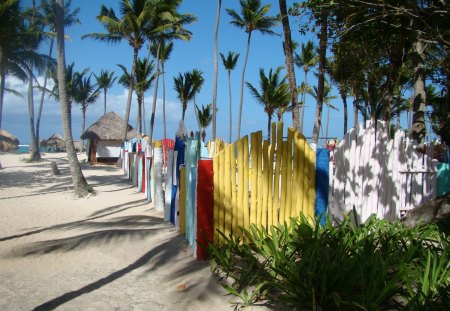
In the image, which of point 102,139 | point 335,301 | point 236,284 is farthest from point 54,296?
point 102,139

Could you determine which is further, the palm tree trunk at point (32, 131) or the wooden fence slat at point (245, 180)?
the palm tree trunk at point (32, 131)

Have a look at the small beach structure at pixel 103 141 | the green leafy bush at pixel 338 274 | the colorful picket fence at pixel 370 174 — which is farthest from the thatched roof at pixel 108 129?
the green leafy bush at pixel 338 274

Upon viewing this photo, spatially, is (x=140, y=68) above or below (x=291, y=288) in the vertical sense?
above

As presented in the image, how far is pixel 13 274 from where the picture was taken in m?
4.11

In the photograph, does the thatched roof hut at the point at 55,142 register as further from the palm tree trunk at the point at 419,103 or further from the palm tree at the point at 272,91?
the palm tree trunk at the point at 419,103

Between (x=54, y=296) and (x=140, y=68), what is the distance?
114 ft

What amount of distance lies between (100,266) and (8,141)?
5029cm

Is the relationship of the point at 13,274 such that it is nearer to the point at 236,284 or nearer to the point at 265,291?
the point at 236,284

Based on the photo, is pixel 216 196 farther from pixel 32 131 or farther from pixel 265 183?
pixel 32 131

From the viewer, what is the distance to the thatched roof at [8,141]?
146 ft

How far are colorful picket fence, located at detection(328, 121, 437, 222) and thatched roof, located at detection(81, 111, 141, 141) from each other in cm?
2442

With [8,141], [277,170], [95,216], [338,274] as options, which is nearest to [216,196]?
[277,170]

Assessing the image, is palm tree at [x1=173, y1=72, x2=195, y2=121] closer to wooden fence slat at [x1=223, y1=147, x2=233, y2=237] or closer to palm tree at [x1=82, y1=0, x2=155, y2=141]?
palm tree at [x1=82, y1=0, x2=155, y2=141]

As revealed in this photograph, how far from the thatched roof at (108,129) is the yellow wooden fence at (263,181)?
80.4 ft
